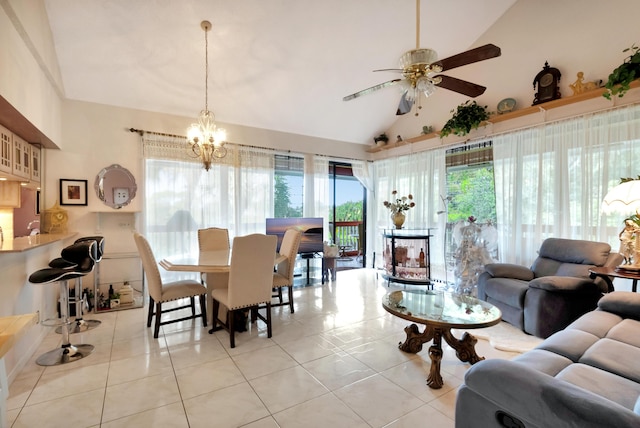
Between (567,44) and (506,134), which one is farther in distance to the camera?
(506,134)

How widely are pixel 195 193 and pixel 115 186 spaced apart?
39.6 inches

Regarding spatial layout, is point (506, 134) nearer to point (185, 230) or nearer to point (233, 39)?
point (233, 39)

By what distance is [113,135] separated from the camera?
4121mm

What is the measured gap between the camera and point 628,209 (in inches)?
105

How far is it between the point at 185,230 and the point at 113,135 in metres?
1.58

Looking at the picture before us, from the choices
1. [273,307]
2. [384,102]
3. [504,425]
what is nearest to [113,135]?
[273,307]

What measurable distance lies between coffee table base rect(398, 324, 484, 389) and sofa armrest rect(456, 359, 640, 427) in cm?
88

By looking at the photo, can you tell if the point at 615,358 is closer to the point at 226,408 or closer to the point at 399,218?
the point at 226,408

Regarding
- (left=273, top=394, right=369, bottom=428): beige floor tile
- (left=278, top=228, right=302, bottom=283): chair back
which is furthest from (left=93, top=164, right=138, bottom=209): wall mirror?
(left=273, top=394, right=369, bottom=428): beige floor tile

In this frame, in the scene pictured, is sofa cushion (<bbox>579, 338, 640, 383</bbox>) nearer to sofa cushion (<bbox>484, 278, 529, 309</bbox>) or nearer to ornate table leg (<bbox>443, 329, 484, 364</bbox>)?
ornate table leg (<bbox>443, 329, 484, 364</bbox>)

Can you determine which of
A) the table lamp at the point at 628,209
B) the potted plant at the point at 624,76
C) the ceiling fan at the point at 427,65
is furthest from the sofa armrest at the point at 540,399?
the potted plant at the point at 624,76

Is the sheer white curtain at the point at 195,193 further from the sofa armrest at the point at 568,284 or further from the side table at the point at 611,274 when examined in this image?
the side table at the point at 611,274

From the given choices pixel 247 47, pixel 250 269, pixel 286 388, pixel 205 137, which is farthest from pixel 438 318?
pixel 247 47

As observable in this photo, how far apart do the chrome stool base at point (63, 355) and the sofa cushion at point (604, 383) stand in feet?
11.7
